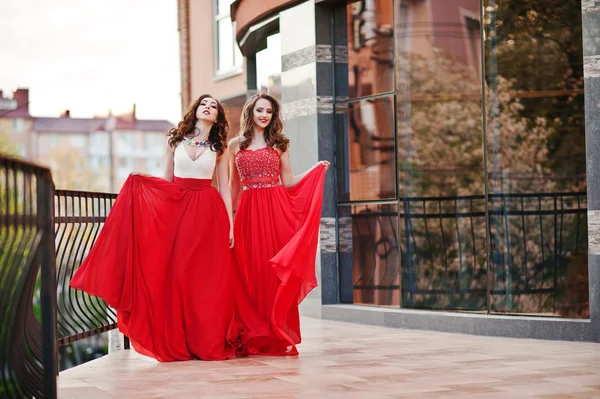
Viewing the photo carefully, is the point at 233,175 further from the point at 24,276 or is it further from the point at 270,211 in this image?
the point at 24,276

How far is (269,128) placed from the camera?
24.4 feet

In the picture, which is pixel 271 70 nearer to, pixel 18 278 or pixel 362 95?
pixel 362 95

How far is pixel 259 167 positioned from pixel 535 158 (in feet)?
Result: 8.50

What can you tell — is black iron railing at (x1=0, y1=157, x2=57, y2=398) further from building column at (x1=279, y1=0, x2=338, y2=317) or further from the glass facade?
building column at (x1=279, y1=0, x2=338, y2=317)

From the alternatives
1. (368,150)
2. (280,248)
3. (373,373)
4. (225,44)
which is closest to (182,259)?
(280,248)

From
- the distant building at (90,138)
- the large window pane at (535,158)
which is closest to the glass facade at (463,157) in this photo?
the large window pane at (535,158)

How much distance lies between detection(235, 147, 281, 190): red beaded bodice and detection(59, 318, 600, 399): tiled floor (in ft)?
4.70

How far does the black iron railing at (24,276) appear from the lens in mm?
3553

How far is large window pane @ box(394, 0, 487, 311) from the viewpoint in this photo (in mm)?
8375

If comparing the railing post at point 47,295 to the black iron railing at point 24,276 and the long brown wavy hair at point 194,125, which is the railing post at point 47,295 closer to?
the black iron railing at point 24,276

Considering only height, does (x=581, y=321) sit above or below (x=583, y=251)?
below

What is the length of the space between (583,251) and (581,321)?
732 mm

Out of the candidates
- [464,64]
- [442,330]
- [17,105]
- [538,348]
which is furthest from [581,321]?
[17,105]

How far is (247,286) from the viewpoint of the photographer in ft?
23.7
